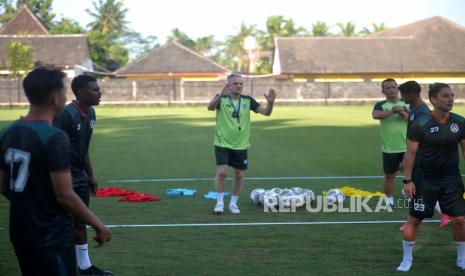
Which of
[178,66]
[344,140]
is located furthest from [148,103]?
[344,140]

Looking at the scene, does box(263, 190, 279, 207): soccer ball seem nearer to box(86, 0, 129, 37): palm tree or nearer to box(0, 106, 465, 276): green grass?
box(0, 106, 465, 276): green grass

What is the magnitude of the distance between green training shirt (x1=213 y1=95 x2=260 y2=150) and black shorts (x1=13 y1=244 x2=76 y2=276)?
6.25m

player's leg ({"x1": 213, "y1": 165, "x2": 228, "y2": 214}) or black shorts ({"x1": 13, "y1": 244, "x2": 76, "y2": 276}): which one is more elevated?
black shorts ({"x1": 13, "y1": 244, "x2": 76, "y2": 276})

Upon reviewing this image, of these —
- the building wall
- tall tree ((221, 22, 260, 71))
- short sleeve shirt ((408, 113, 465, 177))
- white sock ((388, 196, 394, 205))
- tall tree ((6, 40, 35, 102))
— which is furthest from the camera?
tall tree ((221, 22, 260, 71))

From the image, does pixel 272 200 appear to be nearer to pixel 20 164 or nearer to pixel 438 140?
pixel 438 140

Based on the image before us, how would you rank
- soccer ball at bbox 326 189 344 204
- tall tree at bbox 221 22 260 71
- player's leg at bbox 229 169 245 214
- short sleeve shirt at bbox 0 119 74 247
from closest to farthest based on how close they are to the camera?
short sleeve shirt at bbox 0 119 74 247, player's leg at bbox 229 169 245 214, soccer ball at bbox 326 189 344 204, tall tree at bbox 221 22 260 71

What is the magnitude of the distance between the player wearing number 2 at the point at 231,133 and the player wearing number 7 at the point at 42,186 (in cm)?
614

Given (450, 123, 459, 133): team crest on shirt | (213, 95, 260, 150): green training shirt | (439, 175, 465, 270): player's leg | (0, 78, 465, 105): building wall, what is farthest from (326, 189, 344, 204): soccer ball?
(0, 78, 465, 105): building wall

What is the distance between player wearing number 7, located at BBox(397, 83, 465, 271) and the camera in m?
6.92

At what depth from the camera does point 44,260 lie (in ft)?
13.8

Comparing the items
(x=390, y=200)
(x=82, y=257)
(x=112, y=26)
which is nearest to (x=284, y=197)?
(x=390, y=200)

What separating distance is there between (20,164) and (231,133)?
6389 millimetres

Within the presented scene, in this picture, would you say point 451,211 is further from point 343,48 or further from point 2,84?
Answer: point 343,48

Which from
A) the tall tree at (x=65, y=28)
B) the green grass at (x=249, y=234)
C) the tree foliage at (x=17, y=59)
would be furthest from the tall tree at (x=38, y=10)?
the green grass at (x=249, y=234)
